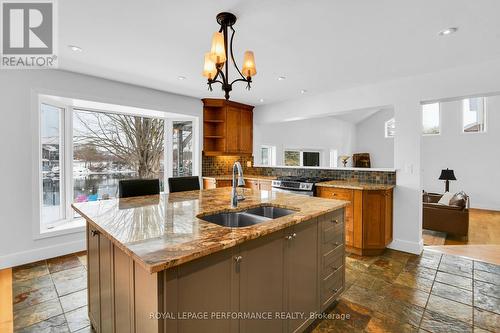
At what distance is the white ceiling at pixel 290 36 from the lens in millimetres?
1841

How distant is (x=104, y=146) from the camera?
12.7 feet

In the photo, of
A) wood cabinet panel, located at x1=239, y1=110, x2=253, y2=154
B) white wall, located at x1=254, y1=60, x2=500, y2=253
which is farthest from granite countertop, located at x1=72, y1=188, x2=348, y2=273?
wood cabinet panel, located at x1=239, y1=110, x2=253, y2=154

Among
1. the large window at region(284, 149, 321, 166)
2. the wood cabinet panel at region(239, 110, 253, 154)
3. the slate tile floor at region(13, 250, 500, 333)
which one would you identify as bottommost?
the slate tile floor at region(13, 250, 500, 333)

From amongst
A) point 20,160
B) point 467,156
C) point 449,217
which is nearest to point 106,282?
point 20,160

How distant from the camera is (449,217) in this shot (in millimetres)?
4113

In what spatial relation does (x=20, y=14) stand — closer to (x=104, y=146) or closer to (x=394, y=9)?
(x=104, y=146)

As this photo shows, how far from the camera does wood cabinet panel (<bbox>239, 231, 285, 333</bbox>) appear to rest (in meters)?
1.32

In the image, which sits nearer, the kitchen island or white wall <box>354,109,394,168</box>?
the kitchen island

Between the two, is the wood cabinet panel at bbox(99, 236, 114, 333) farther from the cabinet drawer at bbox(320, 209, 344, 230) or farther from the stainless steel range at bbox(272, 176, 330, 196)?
the stainless steel range at bbox(272, 176, 330, 196)

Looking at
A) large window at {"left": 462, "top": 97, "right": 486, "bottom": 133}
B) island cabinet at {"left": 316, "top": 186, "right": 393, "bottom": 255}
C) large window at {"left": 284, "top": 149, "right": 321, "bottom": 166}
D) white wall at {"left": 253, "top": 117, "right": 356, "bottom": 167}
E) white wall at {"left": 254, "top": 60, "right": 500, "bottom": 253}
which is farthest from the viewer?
large window at {"left": 284, "top": 149, "right": 321, "bottom": 166}

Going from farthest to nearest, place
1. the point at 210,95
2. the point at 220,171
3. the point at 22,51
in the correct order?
1. the point at 220,171
2. the point at 210,95
3. the point at 22,51

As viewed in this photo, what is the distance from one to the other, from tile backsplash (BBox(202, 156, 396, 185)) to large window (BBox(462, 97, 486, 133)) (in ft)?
17.4

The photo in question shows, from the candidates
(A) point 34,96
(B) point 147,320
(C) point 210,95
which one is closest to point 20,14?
(A) point 34,96

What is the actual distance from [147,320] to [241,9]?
207 cm
